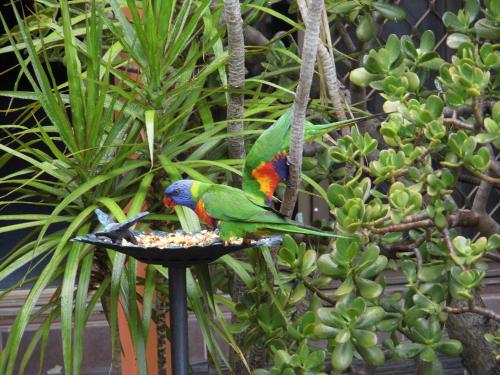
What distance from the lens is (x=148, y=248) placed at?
5.90 feet

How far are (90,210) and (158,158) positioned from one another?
242 millimetres

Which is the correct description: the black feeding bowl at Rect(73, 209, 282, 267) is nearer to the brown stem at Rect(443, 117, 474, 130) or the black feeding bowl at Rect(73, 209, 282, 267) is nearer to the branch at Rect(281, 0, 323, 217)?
the branch at Rect(281, 0, 323, 217)

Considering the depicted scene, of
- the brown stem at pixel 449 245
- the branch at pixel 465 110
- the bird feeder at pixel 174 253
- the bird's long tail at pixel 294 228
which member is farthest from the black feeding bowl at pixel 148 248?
the branch at pixel 465 110

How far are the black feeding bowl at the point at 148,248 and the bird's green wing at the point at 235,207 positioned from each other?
0.07 m

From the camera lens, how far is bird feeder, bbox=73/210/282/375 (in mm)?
1797

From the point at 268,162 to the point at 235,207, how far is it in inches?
6.0

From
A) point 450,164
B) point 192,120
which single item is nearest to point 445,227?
point 450,164

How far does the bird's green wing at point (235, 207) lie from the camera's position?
1836 mm

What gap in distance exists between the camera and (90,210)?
2217 mm

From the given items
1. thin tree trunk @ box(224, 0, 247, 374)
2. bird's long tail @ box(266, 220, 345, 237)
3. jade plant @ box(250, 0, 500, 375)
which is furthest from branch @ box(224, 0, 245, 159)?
bird's long tail @ box(266, 220, 345, 237)

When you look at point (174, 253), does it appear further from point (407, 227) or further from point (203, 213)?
point (407, 227)

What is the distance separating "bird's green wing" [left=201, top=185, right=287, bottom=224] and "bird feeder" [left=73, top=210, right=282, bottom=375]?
0.06m

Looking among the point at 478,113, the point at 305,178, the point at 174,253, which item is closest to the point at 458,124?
the point at 478,113

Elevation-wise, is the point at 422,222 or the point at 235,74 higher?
the point at 235,74
